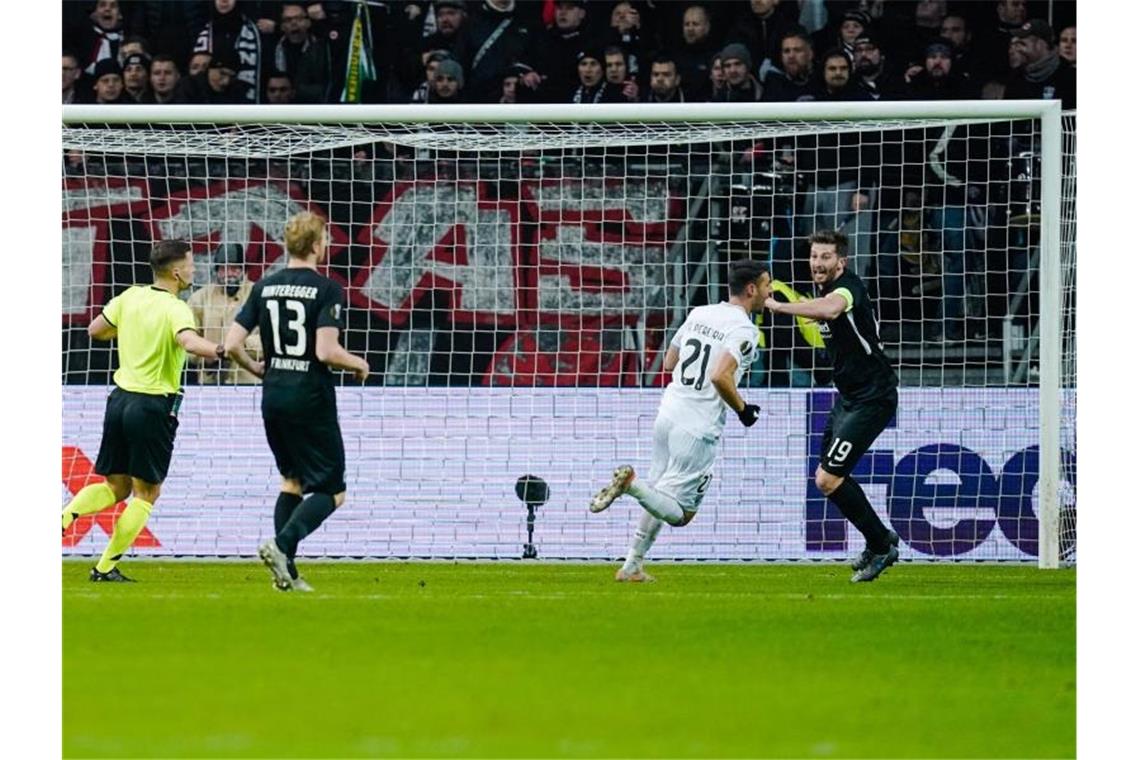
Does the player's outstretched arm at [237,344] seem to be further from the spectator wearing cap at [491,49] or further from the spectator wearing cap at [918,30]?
the spectator wearing cap at [918,30]

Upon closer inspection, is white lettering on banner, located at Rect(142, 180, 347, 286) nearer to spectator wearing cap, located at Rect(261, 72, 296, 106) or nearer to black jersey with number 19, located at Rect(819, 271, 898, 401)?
spectator wearing cap, located at Rect(261, 72, 296, 106)

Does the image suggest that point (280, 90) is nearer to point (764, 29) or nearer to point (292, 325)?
point (764, 29)

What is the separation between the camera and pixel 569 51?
14.5 m

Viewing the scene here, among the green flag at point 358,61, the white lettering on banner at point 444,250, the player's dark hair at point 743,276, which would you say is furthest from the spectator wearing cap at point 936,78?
the green flag at point 358,61

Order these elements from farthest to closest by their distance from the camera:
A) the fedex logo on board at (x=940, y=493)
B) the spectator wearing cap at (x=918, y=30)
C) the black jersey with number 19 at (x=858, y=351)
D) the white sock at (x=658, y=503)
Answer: the spectator wearing cap at (x=918, y=30) → the fedex logo on board at (x=940, y=493) → the black jersey with number 19 at (x=858, y=351) → the white sock at (x=658, y=503)

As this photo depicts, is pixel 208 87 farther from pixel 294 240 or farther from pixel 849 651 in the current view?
pixel 849 651

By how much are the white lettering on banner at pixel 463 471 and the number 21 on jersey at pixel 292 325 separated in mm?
3621

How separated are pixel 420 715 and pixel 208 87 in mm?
9221

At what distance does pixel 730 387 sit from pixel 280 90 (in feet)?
20.4

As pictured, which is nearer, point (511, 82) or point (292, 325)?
point (292, 325)

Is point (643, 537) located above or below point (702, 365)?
below

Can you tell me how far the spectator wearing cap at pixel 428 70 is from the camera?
1434cm

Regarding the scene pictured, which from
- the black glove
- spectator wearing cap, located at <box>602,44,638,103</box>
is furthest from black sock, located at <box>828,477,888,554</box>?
spectator wearing cap, located at <box>602,44,638,103</box>

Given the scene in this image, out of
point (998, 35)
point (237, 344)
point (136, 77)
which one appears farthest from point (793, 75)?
point (237, 344)
